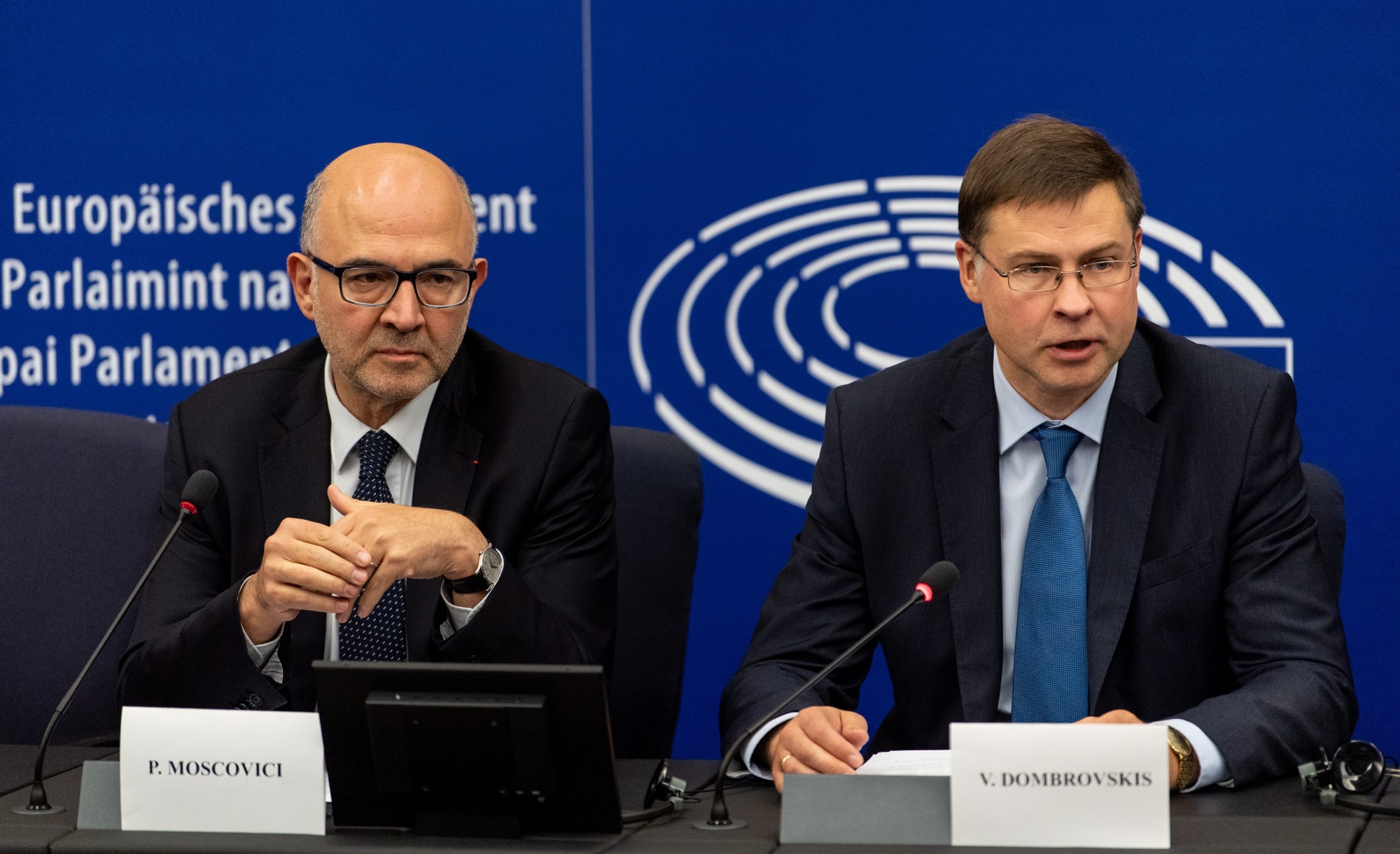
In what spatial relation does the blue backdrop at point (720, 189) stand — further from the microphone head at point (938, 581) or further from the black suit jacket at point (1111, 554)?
the microphone head at point (938, 581)

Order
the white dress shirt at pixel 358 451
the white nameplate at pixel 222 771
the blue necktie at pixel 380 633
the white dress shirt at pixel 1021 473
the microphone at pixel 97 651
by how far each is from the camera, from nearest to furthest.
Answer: the white nameplate at pixel 222 771
the microphone at pixel 97 651
the white dress shirt at pixel 1021 473
the blue necktie at pixel 380 633
the white dress shirt at pixel 358 451

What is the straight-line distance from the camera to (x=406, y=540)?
201cm

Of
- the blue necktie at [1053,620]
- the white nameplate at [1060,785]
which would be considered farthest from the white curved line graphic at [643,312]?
the white nameplate at [1060,785]

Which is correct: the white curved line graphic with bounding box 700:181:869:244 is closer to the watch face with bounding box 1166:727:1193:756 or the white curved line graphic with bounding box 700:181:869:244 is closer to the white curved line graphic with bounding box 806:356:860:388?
the white curved line graphic with bounding box 806:356:860:388

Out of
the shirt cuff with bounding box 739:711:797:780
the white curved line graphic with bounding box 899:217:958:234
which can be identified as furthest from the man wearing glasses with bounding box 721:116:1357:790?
the white curved line graphic with bounding box 899:217:958:234

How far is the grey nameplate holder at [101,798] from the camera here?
1722mm

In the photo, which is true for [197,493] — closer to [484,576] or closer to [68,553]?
[484,576]

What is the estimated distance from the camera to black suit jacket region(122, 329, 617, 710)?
2.33 meters

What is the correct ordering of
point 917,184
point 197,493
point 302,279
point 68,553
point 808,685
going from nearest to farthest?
point 808,685
point 197,493
point 302,279
point 68,553
point 917,184

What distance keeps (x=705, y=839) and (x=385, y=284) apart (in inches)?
45.2

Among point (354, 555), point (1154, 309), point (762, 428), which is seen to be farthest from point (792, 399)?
point (354, 555)

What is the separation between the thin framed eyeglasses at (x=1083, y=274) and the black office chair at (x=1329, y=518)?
48 centimetres

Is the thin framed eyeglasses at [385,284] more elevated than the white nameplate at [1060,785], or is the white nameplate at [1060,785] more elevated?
the thin framed eyeglasses at [385,284]

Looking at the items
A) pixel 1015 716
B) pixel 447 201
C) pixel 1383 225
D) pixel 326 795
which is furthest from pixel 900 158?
pixel 326 795
